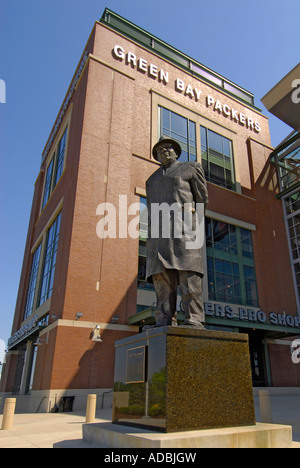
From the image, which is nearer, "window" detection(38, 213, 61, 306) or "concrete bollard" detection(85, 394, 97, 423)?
"concrete bollard" detection(85, 394, 97, 423)

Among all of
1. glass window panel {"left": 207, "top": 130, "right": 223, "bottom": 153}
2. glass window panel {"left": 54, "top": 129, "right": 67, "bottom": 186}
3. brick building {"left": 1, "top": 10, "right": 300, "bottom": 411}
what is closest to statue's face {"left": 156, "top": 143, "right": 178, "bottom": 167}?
brick building {"left": 1, "top": 10, "right": 300, "bottom": 411}

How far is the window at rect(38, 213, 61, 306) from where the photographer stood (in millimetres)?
25377

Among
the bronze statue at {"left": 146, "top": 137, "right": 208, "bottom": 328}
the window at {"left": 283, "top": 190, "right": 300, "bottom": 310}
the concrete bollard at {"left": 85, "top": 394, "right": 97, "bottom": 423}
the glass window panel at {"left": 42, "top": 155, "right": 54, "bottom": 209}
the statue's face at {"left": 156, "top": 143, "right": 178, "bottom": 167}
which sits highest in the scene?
the glass window panel at {"left": 42, "top": 155, "right": 54, "bottom": 209}

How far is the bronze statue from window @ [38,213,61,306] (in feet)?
66.7

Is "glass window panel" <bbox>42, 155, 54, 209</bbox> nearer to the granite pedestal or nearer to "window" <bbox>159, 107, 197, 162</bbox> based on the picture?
"window" <bbox>159, 107, 197, 162</bbox>

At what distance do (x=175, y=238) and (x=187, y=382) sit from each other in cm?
204

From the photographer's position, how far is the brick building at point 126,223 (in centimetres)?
2006

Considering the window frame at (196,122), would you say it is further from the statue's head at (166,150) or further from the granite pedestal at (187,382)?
the granite pedestal at (187,382)

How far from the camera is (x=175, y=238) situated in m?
5.28

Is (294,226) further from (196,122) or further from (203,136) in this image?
(196,122)

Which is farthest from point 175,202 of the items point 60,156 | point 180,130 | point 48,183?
point 48,183

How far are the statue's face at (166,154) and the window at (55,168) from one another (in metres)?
24.6

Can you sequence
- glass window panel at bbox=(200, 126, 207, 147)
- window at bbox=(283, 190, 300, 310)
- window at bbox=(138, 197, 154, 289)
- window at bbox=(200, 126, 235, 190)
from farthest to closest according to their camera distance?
window at bbox=(283, 190, 300, 310) → glass window panel at bbox=(200, 126, 207, 147) → window at bbox=(200, 126, 235, 190) → window at bbox=(138, 197, 154, 289)

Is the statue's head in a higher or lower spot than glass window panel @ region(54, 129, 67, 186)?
lower
